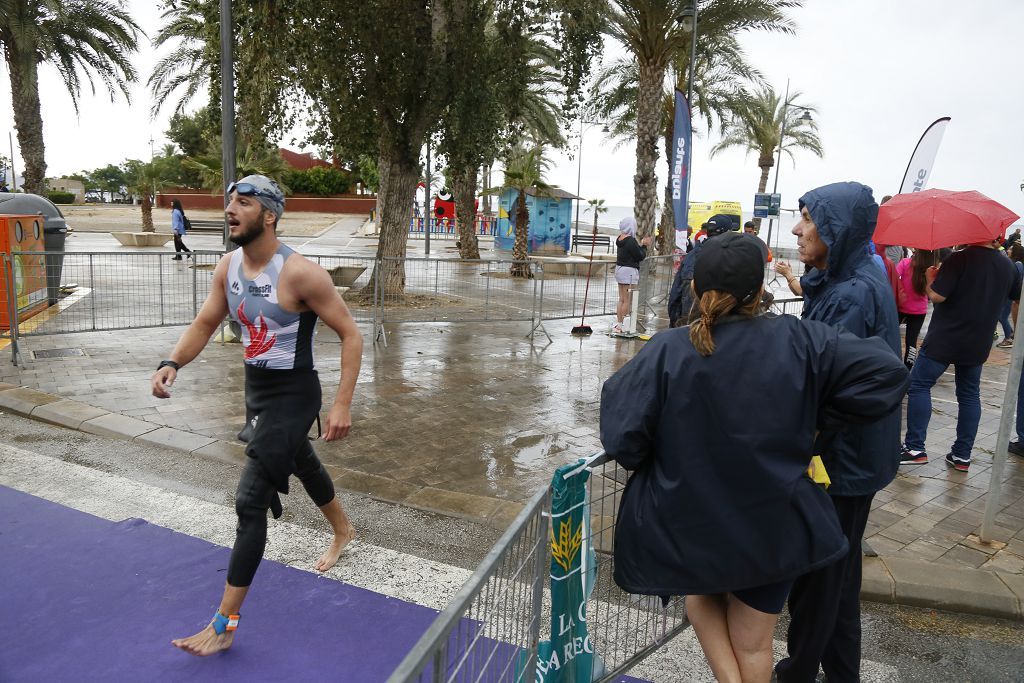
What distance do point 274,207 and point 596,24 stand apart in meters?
10.9

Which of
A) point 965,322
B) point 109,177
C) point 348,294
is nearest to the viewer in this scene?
point 965,322

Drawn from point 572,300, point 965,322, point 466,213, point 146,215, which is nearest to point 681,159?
point 572,300

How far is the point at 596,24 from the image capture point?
42.3 ft

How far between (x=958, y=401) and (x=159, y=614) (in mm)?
5592

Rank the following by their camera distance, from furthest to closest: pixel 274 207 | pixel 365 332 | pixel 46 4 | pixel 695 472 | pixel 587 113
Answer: pixel 587 113 → pixel 46 4 → pixel 365 332 → pixel 274 207 → pixel 695 472

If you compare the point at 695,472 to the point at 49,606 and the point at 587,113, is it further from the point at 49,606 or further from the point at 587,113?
the point at 587,113

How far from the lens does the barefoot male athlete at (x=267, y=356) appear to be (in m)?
3.26

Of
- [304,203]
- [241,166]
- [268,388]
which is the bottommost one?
[268,388]

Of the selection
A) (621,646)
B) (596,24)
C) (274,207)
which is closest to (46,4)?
(596,24)

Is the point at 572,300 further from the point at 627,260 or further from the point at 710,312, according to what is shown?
the point at 710,312

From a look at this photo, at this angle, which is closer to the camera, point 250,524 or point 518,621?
point 518,621

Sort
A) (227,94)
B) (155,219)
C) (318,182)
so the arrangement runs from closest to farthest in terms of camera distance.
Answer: (227,94) < (155,219) < (318,182)

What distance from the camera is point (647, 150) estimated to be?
68.0 ft

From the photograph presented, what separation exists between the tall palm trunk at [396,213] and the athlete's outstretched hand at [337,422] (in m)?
9.86
